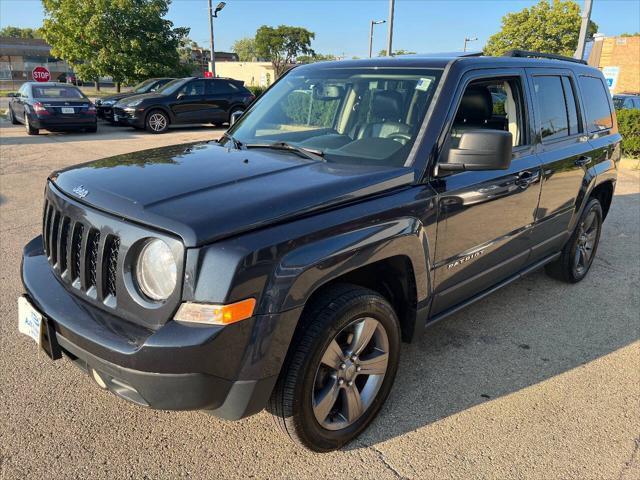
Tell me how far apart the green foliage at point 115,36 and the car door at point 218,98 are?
1264 centimetres

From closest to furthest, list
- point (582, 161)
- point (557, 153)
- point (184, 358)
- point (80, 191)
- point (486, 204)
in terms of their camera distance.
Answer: point (184, 358) < point (80, 191) < point (486, 204) < point (557, 153) < point (582, 161)

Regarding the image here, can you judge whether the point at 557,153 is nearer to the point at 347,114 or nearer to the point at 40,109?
the point at 347,114

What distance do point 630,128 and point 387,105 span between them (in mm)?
11604

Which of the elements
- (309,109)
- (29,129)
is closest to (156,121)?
(29,129)

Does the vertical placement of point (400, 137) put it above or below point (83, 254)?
above

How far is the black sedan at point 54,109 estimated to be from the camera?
43.9 ft

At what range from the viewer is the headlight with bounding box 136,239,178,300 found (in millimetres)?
1985

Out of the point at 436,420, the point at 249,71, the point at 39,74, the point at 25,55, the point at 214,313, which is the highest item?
the point at 25,55

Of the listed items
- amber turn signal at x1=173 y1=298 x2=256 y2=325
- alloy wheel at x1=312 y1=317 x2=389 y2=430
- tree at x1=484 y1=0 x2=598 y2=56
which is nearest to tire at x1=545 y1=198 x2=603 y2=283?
alloy wheel at x1=312 y1=317 x2=389 y2=430

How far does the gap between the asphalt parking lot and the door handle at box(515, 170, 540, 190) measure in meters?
1.13

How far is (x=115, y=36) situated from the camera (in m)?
26.7

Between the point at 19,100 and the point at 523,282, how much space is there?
49.4ft

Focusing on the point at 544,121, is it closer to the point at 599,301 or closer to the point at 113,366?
the point at 599,301

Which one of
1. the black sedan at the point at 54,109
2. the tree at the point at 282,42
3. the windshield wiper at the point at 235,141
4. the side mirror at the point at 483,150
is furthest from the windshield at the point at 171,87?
the tree at the point at 282,42
